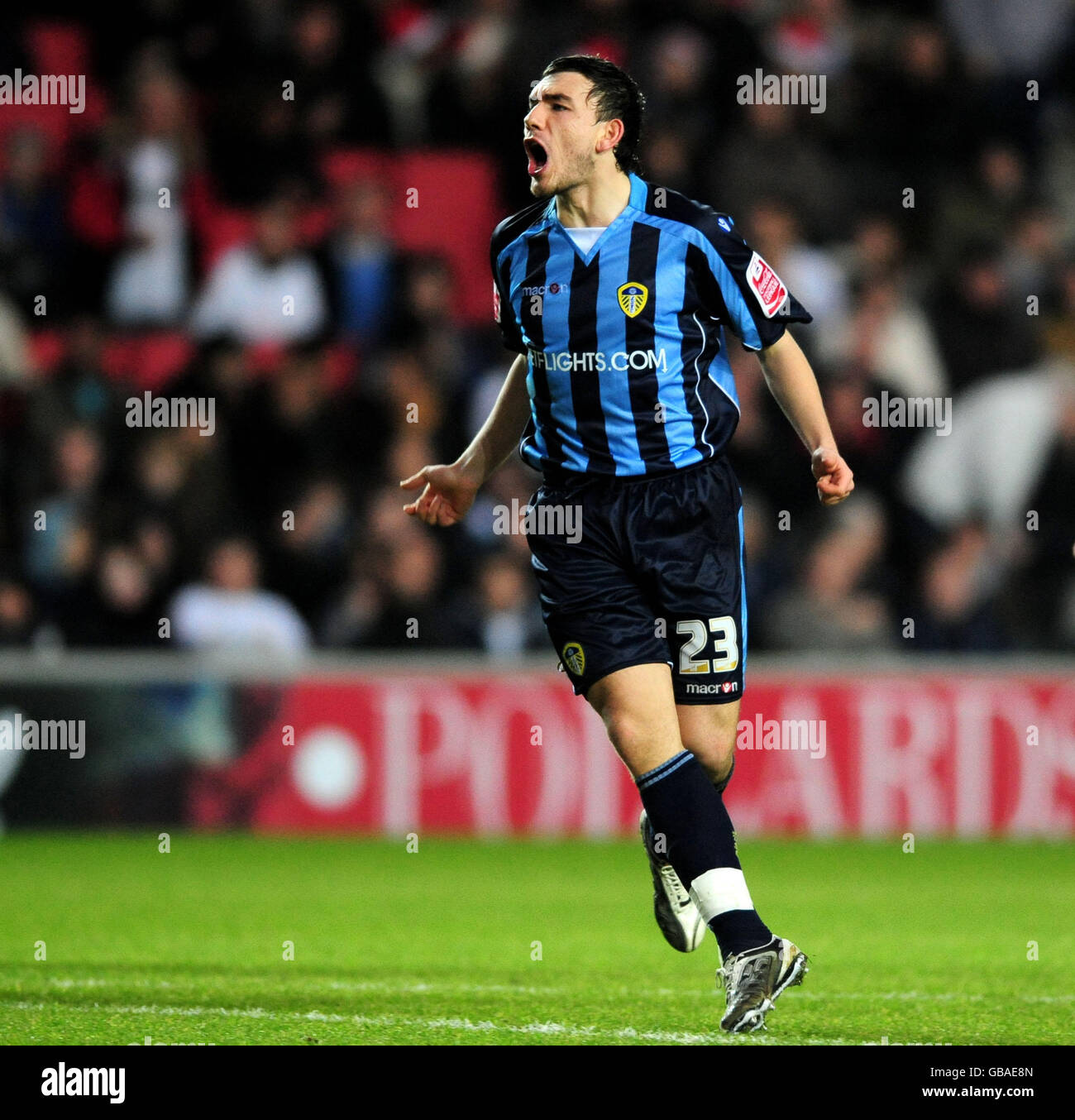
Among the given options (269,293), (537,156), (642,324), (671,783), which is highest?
(269,293)

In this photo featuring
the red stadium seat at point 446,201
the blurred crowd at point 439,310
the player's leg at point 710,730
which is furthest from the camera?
the red stadium seat at point 446,201

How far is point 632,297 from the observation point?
15.7 ft

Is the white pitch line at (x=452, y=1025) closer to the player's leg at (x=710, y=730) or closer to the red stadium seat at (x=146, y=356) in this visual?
the player's leg at (x=710, y=730)

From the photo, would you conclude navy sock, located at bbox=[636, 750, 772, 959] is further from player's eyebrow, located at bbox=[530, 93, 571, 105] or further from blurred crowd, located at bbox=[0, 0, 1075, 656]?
blurred crowd, located at bbox=[0, 0, 1075, 656]

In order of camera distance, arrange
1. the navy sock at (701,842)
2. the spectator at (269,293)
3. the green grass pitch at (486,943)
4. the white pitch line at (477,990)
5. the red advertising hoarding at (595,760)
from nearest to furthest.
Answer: the navy sock at (701,842) → the green grass pitch at (486,943) → the white pitch line at (477,990) → the red advertising hoarding at (595,760) → the spectator at (269,293)

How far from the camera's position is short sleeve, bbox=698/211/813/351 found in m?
4.79

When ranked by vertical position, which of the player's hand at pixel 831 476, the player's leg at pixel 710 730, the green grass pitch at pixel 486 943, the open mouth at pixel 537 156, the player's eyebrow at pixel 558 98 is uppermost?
the player's eyebrow at pixel 558 98

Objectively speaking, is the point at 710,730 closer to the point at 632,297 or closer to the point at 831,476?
the point at 831,476

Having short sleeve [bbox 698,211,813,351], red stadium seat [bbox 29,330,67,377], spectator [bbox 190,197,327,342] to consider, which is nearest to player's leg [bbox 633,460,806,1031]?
short sleeve [bbox 698,211,813,351]

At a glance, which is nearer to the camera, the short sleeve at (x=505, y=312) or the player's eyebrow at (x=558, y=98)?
the player's eyebrow at (x=558, y=98)

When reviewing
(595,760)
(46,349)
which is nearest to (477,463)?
(595,760)
